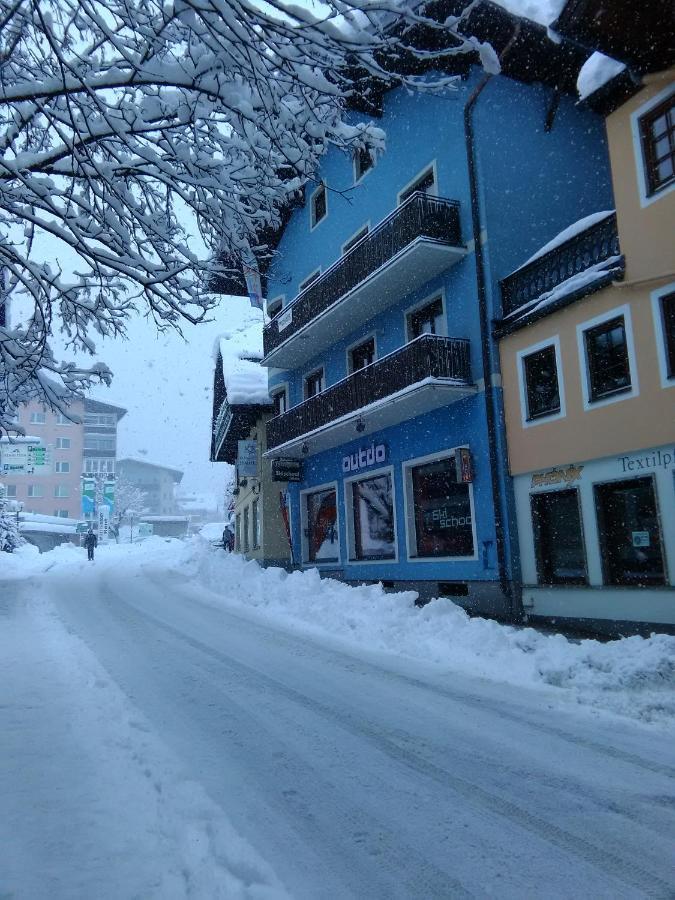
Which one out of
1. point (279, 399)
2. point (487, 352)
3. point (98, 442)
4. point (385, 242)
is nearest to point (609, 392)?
point (487, 352)

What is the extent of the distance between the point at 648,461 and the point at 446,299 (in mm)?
6131

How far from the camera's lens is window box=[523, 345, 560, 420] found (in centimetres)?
1175

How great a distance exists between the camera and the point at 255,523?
2625 centimetres

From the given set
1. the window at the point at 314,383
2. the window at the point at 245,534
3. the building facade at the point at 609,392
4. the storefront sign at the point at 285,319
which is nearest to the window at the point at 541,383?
the building facade at the point at 609,392

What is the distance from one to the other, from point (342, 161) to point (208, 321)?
14.6m

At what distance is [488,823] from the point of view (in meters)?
3.48

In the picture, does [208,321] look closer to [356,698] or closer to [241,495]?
[356,698]

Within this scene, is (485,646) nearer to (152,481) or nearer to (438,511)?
(438,511)

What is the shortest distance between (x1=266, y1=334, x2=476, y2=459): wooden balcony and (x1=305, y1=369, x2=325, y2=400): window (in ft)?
4.98

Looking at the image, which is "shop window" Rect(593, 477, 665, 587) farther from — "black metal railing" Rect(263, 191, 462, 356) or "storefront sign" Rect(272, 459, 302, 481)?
"storefront sign" Rect(272, 459, 302, 481)

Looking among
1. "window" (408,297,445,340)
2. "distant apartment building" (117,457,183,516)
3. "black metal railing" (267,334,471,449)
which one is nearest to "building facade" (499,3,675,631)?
"black metal railing" (267,334,471,449)

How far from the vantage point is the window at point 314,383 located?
66.6 ft

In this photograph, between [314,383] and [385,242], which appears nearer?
[385,242]

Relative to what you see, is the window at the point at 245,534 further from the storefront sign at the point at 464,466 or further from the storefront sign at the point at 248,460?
the storefront sign at the point at 464,466
